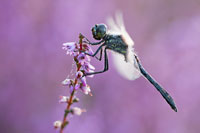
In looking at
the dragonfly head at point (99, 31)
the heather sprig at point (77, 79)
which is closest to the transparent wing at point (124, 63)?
the dragonfly head at point (99, 31)

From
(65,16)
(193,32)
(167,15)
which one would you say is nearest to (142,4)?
(167,15)

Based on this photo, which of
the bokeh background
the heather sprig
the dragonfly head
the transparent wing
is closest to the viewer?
the heather sprig

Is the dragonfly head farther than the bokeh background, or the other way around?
the bokeh background

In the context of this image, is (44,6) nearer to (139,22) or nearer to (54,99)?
(54,99)

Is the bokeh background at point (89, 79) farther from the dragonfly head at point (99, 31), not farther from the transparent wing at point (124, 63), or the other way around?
the dragonfly head at point (99, 31)

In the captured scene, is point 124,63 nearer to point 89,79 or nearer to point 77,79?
point 77,79

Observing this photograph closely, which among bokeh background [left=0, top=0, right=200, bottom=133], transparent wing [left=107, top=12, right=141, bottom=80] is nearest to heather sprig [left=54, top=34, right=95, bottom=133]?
transparent wing [left=107, top=12, right=141, bottom=80]

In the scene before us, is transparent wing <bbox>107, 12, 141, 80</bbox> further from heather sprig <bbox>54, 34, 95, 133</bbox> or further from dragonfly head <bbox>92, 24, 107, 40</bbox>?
heather sprig <bbox>54, 34, 95, 133</bbox>

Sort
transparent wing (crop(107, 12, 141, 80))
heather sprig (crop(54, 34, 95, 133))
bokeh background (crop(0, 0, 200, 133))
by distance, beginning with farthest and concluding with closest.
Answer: bokeh background (crop(0, 0, 200, 133)) < transparent wing (crop(107, 12, 141, 80)) < heather sprig (crop(54, 34, 95, 133))
